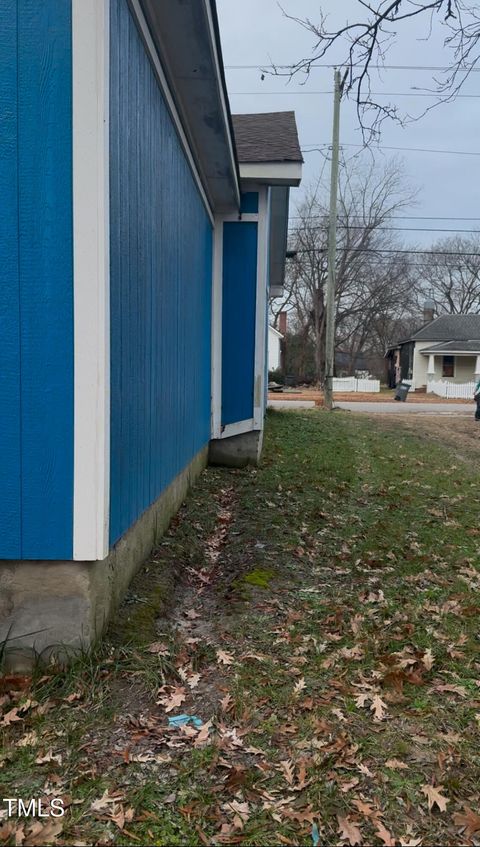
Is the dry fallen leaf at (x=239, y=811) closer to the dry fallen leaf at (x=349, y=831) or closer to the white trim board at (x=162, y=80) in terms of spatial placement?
the dry fallen leaf at (x=349, y=831)

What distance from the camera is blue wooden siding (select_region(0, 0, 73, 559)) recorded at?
2.77 meters

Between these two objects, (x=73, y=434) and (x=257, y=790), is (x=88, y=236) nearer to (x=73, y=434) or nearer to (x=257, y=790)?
(x=73, y=434)

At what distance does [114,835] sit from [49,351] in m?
1.95

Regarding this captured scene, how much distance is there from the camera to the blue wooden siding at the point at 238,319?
8.45 meters

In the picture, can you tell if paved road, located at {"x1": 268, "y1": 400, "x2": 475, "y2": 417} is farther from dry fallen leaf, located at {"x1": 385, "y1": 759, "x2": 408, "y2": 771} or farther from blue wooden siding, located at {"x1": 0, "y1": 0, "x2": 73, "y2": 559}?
dry fallen leaf, located at {"x1": 385, "y1": 759, "x2": 408, "y2": 771}

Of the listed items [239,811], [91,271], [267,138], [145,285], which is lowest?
[239,811]

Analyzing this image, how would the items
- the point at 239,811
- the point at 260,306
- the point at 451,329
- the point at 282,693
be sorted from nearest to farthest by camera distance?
1. the point at 239,811
2. the point at 282,693
3. the point at 260,306
4. the point at 451,329

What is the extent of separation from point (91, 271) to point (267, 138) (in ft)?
23.1

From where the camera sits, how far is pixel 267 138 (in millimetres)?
8859

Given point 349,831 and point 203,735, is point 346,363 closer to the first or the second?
point 203,735

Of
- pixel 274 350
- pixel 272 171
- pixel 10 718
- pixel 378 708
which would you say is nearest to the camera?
pixel 10 718

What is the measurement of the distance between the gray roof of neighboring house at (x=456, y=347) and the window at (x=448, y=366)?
3.13 feet

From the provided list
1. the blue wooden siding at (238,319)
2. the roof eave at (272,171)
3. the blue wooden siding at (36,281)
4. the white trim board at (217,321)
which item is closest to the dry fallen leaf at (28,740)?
the blue wooden siding at (36,281)

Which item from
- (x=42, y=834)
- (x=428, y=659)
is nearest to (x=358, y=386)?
(x=428, y=659)
